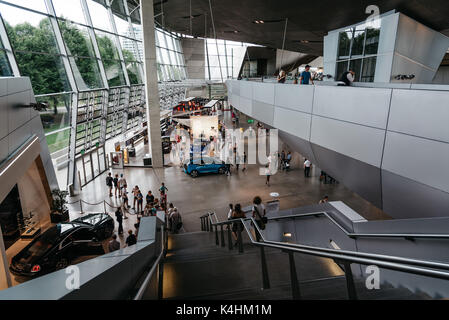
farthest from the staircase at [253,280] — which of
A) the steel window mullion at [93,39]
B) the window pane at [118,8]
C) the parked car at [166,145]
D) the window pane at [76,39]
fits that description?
the window pane at [118,8]

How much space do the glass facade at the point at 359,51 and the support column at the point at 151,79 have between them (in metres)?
12.6

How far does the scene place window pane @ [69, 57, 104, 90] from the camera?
49.3ft

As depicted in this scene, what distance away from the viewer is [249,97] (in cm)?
1463

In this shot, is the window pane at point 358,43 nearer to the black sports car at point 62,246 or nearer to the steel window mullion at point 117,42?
the black sports car at point 62,246

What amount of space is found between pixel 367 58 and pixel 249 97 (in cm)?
587

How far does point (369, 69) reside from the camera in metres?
13.2

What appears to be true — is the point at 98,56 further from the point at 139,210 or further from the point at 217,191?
the point at 217,191

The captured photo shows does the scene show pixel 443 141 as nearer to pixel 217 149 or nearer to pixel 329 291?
pixel 329 291

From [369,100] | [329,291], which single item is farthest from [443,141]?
[329,291]

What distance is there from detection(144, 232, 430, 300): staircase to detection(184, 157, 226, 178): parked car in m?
14.4

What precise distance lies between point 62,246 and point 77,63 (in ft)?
34.5

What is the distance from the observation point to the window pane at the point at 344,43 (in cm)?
1495

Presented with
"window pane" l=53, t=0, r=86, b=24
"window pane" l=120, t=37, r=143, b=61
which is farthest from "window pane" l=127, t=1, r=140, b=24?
"window pane" l=53, t=0, r=86, b=24

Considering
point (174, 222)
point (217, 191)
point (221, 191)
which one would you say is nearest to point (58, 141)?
point (174, 222)
